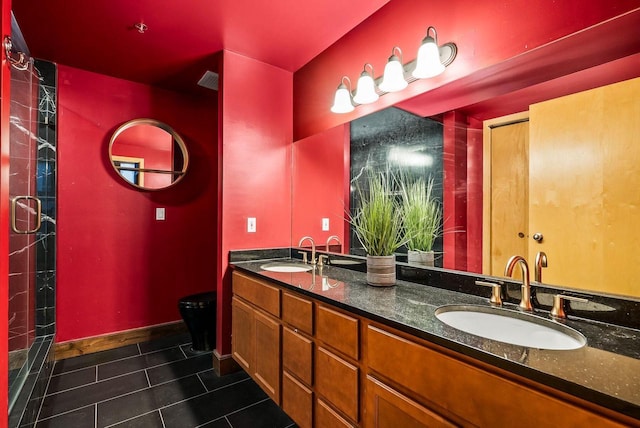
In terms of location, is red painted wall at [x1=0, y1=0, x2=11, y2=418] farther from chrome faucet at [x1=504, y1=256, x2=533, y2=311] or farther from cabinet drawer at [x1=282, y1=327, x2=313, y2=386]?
chrome faucet at [x1=504, y1=256, x2=533, y2=311]

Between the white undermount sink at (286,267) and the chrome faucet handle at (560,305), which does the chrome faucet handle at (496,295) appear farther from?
the white undermount sink at (286,267)

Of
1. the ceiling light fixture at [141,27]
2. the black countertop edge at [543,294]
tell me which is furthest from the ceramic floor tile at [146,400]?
the ceiling light fixture at [141,27]

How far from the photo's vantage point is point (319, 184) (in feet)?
8.47

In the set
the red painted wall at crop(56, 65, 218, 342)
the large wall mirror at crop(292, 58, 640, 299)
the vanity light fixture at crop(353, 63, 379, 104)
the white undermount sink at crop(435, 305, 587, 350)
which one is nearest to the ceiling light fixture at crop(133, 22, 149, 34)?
the red painted wall at crop(56, 65, 218, 342)

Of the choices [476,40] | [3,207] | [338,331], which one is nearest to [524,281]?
[338,331]

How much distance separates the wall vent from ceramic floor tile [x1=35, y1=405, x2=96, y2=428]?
2.56 meters

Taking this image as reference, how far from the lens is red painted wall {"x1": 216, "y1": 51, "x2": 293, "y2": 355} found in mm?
2354

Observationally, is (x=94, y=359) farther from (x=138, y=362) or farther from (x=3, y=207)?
(x=3, y=207)

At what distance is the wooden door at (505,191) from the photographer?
51.5 inches

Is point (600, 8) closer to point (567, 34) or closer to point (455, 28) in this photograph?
point (567, 34)

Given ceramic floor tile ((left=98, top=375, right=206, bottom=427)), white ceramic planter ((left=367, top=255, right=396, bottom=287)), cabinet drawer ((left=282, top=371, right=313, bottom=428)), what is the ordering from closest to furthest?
cabinet drawer ((left=282, top=371, right=313, bottom=428)), white ceramic planter ((left=367, top=255, right=396, bottom=287)), ceramic floor tile ((left=98, top=375, right=206, bottom=427))

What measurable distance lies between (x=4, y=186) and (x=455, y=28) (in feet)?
6.75

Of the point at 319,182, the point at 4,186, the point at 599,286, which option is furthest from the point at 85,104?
the point at 599,286

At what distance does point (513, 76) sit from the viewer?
132 centimetres
